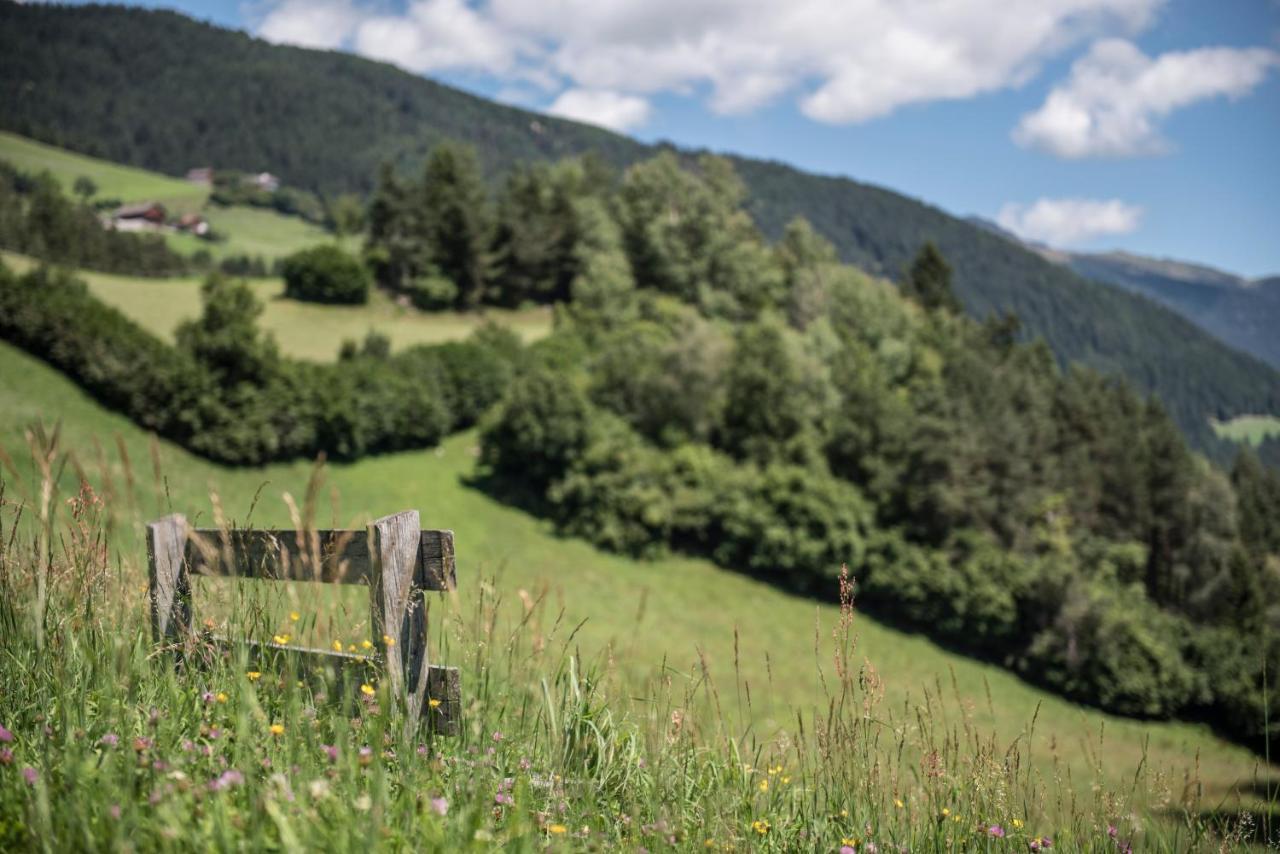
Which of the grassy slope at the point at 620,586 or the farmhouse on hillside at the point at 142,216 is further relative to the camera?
the farmhouse on hillside at the point at 142,216

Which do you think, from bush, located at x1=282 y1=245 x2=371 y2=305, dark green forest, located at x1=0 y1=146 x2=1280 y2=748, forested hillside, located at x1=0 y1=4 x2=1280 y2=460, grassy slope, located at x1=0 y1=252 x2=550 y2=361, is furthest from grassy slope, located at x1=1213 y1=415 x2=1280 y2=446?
bush, located at x1=282 y1=245 x2=371 y2=305

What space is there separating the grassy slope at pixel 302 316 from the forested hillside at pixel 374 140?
98.5ft

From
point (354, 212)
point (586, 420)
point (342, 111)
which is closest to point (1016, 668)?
point (586, 420)

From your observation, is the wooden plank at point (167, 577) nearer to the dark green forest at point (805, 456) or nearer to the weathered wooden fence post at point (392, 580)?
the weathered wooden fence post at point (392, 580)

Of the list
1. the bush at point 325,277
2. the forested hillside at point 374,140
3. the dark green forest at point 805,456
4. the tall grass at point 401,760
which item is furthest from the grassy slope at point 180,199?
the tall grass at point 401,760

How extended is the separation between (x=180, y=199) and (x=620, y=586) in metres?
65.0

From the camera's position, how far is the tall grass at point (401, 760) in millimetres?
2174

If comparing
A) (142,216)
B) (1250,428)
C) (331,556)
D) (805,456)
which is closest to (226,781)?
(331,556)

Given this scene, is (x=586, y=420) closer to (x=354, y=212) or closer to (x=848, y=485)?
(x=848, y=485)

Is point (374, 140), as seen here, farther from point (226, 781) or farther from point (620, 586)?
point (226, 781)

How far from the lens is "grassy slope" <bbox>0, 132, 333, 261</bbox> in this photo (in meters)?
58.2

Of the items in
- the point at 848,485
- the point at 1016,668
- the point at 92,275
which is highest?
the point at 92,275

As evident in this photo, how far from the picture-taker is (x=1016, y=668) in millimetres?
28109

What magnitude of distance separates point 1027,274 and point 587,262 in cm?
13080
